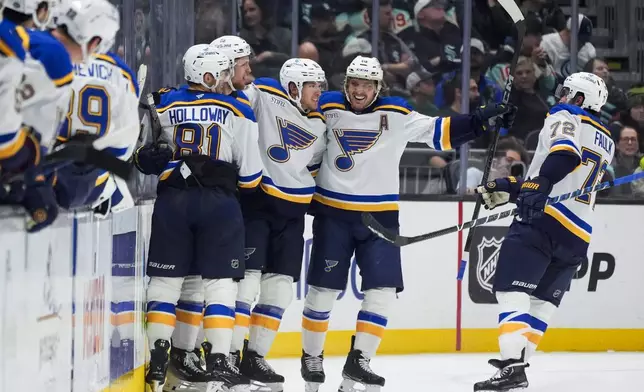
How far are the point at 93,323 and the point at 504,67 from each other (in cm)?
428

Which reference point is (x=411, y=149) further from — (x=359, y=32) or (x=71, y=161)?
(x=71, y=161)

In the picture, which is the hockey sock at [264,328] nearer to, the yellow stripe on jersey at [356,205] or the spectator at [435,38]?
the yellow stripe on jersey at [356,205]

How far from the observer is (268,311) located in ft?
15.4

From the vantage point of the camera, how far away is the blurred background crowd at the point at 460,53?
663 cm

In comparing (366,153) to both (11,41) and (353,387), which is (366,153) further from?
(11,41)

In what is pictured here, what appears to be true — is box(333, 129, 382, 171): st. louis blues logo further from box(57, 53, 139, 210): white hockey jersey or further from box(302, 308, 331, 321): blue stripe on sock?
box(57, 53, 139, 210): white hockey jersey

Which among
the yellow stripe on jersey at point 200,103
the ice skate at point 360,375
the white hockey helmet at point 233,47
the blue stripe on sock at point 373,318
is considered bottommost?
the ice skate at point 360,375

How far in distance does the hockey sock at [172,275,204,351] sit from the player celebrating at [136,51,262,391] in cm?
20

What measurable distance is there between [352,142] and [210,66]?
2.43 ft

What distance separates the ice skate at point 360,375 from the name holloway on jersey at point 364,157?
1.90ft

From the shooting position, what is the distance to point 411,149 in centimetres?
669

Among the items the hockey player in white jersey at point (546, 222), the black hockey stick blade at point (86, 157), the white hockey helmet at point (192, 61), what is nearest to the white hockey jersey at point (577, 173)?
the hockey player in white jersey at point (546, 222)

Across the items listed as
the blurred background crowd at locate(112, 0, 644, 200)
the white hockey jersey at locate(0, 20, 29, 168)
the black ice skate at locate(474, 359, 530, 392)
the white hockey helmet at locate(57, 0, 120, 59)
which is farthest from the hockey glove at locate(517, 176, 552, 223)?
the white hockey jersey at locate(0, 20, 29, 168)

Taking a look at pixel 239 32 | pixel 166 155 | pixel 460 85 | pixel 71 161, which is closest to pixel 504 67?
pixel 460 85
